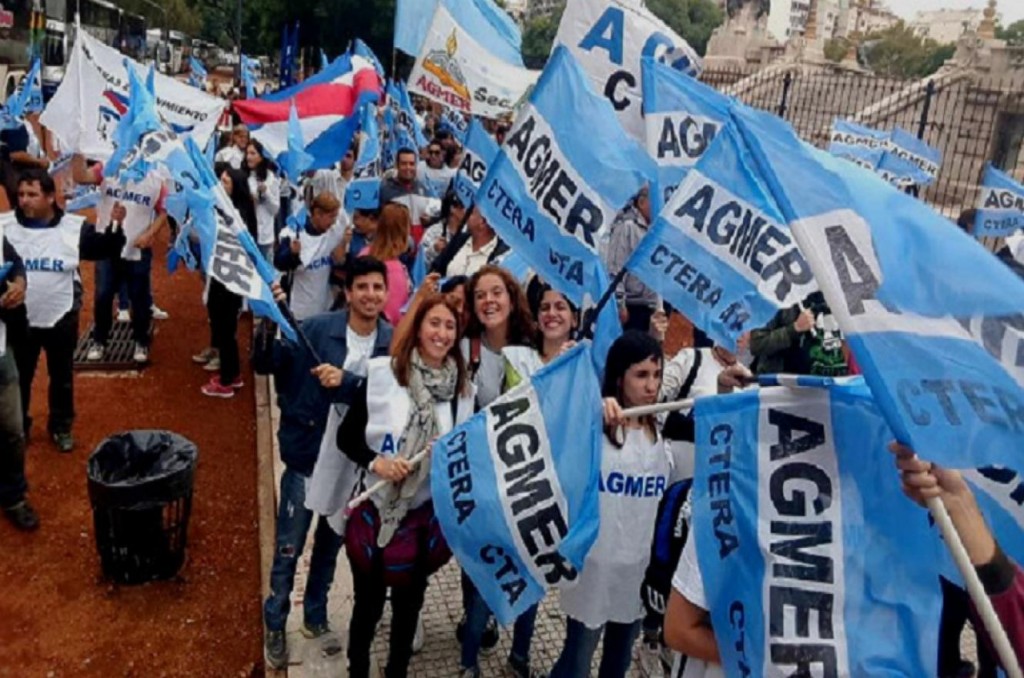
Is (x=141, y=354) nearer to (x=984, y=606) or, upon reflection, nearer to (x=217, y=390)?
(x=217, y=390)

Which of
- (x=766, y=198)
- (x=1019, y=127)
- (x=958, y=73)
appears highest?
(x=958, y=73)

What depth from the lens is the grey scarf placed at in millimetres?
3336

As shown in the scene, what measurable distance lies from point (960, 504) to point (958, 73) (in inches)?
995

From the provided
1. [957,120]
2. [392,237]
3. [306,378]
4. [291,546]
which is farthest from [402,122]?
[957,120]

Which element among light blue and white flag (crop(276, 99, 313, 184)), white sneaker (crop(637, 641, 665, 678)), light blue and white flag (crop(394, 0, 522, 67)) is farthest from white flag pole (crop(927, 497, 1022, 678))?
light blue and white flag (crop(276, 99, 313, 184))

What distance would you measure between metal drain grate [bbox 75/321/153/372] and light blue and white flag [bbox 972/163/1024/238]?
8.32 meters

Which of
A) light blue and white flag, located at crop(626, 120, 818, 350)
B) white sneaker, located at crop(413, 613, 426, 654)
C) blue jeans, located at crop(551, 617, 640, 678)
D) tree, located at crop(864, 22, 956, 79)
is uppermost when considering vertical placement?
tree, located at crop(864, 22, 956, 79)

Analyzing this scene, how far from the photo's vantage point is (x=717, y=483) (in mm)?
2184

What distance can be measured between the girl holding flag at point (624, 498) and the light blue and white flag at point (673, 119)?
1.36m

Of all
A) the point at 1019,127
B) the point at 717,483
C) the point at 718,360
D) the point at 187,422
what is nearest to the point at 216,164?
the point at 187,422

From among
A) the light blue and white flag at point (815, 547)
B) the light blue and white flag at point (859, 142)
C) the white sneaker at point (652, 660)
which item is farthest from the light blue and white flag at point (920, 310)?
the light blue and white flag at point (859, 142)

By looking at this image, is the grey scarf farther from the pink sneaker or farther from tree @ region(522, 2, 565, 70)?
tree @ region(522, 2, 565, 70)

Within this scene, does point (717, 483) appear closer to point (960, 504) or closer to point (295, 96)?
point (960, 504)

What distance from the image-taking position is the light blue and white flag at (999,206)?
8039 millimetres
